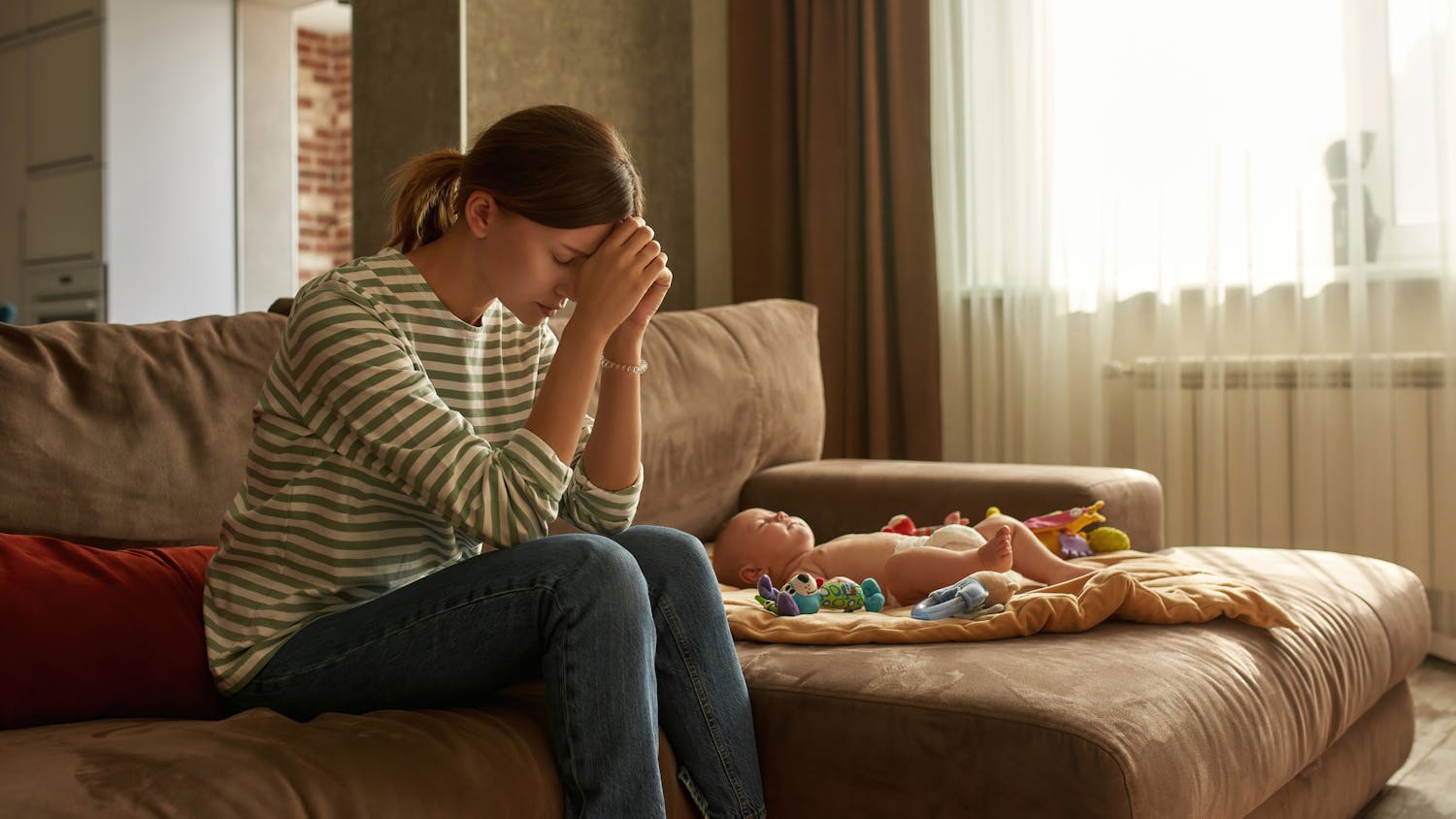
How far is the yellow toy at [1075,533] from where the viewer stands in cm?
210

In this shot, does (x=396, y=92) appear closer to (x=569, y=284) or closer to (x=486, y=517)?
(x=569, y=284)

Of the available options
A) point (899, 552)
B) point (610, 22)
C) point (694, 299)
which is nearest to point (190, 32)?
point (610, 22)

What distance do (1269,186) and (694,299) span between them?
1810 millimetres

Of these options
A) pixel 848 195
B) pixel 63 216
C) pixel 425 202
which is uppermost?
pixel 63 216

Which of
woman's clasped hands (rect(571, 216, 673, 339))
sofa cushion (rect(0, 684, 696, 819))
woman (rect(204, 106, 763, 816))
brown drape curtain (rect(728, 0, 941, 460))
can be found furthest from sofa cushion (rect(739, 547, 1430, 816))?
brown drape curtain (rect(728, 0, 941, 460))

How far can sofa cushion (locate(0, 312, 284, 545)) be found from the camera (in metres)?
1.48

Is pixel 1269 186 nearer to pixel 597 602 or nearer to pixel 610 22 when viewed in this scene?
pixel 610 22

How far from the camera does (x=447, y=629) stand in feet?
4.09

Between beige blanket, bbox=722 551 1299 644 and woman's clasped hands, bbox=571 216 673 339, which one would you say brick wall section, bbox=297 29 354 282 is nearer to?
beige blanket, bbox=722 551 1299 644

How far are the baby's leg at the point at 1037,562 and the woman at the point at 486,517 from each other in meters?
0.70

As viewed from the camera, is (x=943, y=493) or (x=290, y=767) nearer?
(x=290, y=767)

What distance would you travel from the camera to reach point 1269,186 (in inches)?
124

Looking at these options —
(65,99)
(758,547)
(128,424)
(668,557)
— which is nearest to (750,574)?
(758,547)

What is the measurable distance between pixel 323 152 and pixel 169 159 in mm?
1896
